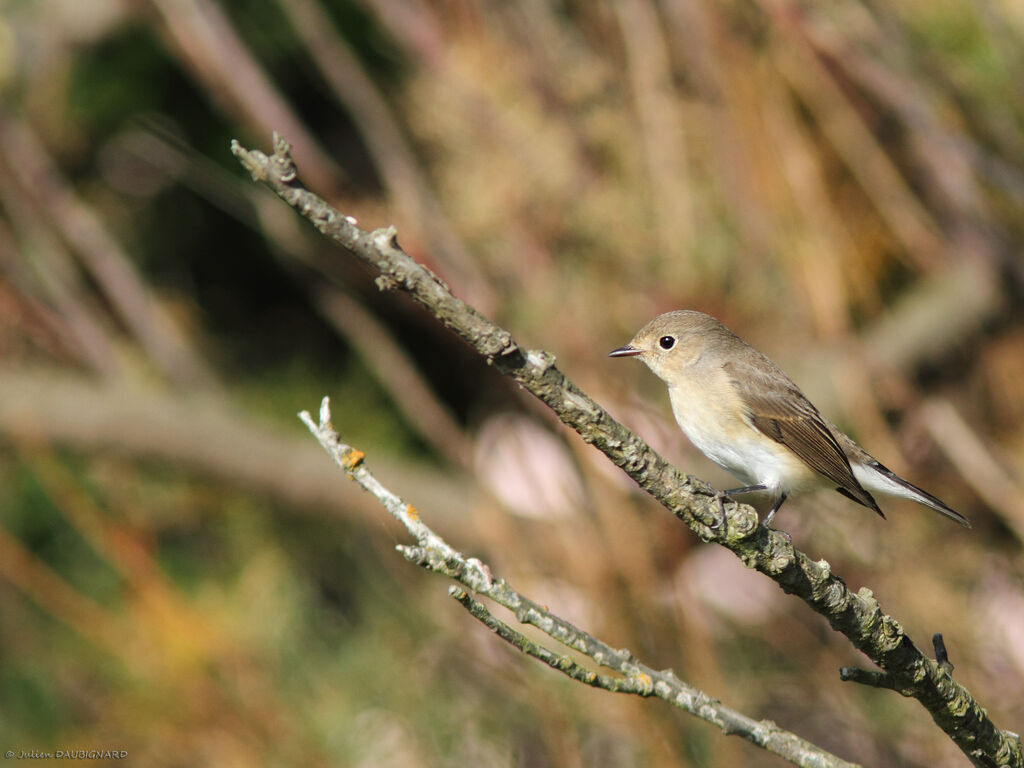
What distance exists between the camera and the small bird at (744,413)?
84.6 inches

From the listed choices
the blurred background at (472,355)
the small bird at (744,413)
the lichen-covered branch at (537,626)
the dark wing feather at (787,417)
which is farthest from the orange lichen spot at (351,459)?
the blurred background at (472,355)

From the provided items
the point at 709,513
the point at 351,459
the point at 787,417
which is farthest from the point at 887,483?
the point at 351,459

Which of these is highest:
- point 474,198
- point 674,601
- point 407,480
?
point 474,198

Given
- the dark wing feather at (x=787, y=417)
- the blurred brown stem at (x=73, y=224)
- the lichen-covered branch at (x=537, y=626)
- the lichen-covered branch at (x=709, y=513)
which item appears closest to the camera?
the lichen-covered branch at (x=709, y=513)

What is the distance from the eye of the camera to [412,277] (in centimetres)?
97

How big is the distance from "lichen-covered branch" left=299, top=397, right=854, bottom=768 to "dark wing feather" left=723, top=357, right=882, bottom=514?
3.15 ft

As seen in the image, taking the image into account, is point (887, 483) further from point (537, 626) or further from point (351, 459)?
point (351, 459)

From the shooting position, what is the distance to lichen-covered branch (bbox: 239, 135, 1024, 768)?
988 mm

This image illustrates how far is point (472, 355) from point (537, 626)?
8.16 feet

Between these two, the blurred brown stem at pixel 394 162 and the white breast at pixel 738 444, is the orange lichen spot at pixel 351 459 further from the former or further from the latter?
the blurred brown stem at pixel 394 162

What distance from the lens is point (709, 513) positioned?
1.23m

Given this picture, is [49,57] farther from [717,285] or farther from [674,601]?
[674,601]

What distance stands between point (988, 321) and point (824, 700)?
1489 millimetres

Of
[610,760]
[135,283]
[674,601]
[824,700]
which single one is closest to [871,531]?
[824,700]
